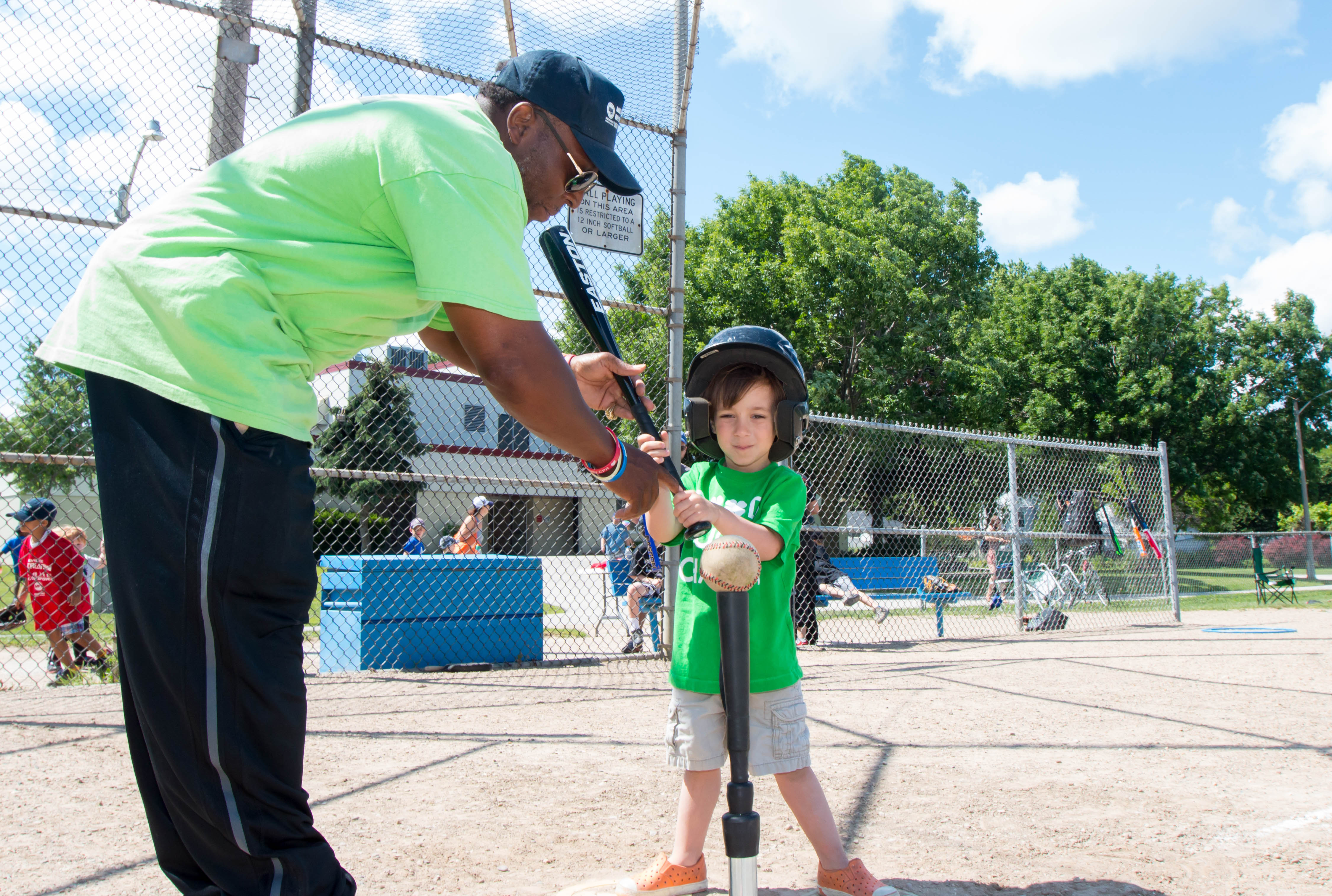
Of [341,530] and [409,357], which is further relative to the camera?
[341,530]

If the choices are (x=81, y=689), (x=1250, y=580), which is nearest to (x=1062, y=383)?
(x=1250, y=580)

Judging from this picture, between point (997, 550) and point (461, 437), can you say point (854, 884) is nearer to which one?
point (461, 437)

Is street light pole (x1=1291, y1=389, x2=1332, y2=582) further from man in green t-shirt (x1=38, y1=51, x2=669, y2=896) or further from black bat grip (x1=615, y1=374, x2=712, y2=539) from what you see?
man in green t-shirt (x1=38, y1=51, x2=669, y2=896)

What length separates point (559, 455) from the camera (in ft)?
21.5

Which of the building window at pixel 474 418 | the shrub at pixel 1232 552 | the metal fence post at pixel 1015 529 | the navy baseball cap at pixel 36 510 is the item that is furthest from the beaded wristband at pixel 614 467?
the shrub at pixel 1232 552

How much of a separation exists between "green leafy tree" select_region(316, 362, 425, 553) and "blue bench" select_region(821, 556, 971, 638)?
25.1ft

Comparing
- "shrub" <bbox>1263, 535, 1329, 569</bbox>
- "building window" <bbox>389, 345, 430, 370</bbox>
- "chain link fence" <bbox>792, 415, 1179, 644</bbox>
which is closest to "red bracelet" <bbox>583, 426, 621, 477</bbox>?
"building window" <bbox>389, 345, 430, 370</bbox>

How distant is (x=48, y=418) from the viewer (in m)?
4.80

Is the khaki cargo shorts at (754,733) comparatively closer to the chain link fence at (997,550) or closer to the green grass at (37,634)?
the chain link fence at (997,550)

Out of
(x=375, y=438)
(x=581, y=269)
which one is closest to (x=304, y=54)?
(x=375, y=438)

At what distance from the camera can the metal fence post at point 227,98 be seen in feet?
14.9

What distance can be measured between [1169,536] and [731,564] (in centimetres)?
1097

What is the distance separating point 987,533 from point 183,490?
8.77 metres

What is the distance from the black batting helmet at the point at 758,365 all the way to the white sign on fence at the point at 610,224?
11.9ft
